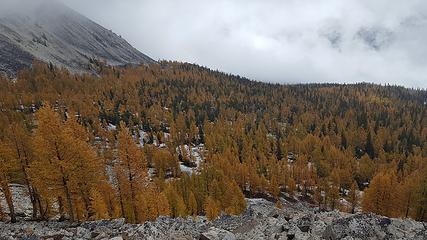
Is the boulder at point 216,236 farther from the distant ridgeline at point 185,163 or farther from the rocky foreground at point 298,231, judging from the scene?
the distant ridgeline at point 185,163

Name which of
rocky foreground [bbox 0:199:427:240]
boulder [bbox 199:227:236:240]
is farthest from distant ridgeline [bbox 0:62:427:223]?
boulder [bbox 199:227:236:240]

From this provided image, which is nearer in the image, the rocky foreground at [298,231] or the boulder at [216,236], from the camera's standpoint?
the boulder at [216,236]

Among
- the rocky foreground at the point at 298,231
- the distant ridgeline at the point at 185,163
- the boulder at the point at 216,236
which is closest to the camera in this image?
the boulder at the point at 216,236

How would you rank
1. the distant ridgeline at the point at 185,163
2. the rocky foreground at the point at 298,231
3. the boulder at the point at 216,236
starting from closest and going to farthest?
the boulder at the point at 216,236 < the rocky foreground at the point at 298,231 < the distant ridgeline at the point at 185,163

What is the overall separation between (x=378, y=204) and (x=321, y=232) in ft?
147

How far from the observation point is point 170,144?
483ft

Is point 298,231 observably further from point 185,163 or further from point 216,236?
point 185,163

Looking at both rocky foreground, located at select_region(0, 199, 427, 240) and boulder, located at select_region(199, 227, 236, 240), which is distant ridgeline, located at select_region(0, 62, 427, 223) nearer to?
rocky foreground, located at select_region(0, 199, 427, 240)

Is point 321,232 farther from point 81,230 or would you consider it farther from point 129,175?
point 129,175

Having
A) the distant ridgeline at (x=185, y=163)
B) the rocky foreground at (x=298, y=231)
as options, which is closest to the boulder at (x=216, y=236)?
the rocky foreground at (x=298, y=231)

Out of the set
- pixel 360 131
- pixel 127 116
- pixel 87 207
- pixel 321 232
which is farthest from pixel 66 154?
pixel 360 131

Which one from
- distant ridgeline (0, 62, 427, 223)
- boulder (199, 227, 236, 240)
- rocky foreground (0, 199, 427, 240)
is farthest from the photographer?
distant ridgeline (0, 62, 427, 223)

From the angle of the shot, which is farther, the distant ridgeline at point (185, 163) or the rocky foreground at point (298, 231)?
the distant ridgeline at point (185, 163)

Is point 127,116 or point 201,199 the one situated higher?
point 127,116
